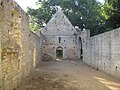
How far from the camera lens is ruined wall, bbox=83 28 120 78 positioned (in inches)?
526

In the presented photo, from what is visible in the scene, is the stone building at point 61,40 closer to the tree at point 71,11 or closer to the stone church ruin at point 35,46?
the stone church ruin at point 35,46

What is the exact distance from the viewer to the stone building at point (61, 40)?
101ft

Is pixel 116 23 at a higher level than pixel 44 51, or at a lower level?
higher

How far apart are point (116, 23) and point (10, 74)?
14.3 m

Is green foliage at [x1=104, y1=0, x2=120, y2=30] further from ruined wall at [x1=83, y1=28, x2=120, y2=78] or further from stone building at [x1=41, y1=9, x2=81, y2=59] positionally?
stone building at [x1=41, y1=9, x2=81, y2=59]

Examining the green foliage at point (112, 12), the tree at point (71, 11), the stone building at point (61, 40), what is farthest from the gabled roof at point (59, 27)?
the green foliage at point (112, 12)

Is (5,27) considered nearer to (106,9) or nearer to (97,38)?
(97,38)

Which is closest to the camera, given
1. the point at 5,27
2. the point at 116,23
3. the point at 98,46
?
the point at 5,27

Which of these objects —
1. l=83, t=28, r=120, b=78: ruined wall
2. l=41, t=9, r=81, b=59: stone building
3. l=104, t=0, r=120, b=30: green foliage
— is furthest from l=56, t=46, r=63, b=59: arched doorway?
l=104, t=0, r=120, b=30: green foliage

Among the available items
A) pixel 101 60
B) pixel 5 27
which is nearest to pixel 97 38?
pixel 101 60

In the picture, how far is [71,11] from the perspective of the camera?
35.2 meters

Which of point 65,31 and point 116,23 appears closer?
point 116,23

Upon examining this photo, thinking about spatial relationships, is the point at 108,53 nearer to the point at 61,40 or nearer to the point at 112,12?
the point at 112,12

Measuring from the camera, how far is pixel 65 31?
103 ft
